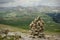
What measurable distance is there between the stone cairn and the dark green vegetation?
223mm

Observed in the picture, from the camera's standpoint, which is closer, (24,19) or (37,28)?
(37,28)

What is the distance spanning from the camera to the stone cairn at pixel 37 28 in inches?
345

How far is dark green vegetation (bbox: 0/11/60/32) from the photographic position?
29.4 feet

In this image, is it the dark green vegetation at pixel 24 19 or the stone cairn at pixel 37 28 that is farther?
the dark green vegetation at pixel 24 19

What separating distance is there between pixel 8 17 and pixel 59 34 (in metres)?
2.31

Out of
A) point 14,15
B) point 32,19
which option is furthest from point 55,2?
point 14,15

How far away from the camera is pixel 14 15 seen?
921cm

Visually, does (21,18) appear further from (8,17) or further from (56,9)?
(56,9)

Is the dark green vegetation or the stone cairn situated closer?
the stone cairn

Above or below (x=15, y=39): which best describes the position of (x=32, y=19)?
above

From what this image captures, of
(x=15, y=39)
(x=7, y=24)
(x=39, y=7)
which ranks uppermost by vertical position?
(x=39, y=7)

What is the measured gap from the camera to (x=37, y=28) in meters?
8.80

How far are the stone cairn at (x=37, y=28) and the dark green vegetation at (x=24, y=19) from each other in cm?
22

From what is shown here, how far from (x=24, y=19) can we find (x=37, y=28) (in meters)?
0.74
